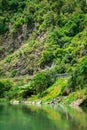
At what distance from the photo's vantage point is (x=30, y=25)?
179375 mm

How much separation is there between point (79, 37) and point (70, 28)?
9.35 m

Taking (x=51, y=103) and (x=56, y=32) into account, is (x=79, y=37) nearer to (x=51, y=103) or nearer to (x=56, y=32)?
(x=56, y=32)

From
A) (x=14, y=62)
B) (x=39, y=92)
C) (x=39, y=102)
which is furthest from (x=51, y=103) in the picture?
(x=14, y=62)

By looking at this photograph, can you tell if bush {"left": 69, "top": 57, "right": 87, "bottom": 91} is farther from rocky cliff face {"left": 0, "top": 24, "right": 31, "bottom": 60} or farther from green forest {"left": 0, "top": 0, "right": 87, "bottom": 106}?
rocky cliff face {"left": 0, "top": 24, "right": 31, "bottom": 60}

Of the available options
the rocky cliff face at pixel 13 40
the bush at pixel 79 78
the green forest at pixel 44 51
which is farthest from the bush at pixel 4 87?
the bush at pixel 79 78

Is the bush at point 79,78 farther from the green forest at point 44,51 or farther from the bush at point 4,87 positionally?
the bush at point 4,87

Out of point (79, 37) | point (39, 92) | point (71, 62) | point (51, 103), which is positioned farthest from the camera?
point (79, 37)

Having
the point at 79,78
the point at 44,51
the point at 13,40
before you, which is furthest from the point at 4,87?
the point at 79,78

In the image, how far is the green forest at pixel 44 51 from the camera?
107 meters

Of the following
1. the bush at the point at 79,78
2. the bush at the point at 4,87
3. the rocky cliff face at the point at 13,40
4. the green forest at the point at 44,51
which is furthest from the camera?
the rocky cliff face at the point at 13,40

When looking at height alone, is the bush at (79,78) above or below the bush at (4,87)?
above

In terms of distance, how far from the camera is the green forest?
10732 centimetres

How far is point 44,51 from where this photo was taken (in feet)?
489

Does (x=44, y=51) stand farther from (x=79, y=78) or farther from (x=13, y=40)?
(x=79, y=78)
